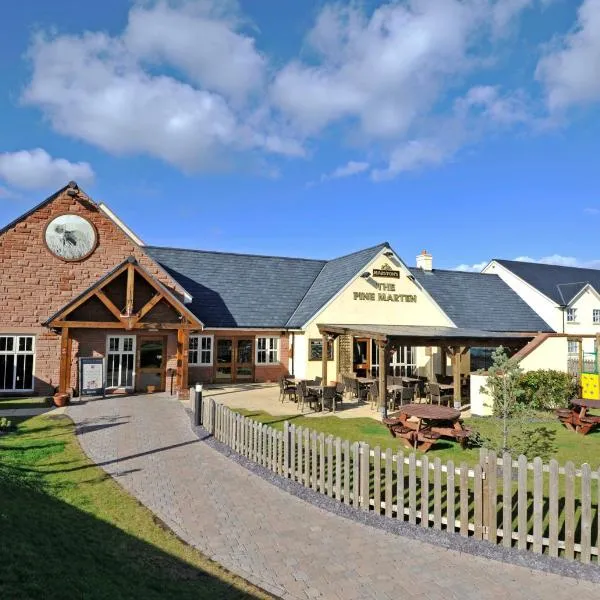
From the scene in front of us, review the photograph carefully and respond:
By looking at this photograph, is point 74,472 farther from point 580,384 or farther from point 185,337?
point 580,384

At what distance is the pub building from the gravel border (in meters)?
8.57

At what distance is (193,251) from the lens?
2777 cm

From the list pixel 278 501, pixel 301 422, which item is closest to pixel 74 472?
pixel 278 501

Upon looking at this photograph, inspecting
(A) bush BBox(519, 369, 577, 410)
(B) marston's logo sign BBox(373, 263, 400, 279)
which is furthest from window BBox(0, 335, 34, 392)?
(A) bush BBox(519, 369, 577, 410)

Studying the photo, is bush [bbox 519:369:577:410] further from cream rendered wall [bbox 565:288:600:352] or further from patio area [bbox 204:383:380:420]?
cream rendered wall [bbox 565:288:600:352]

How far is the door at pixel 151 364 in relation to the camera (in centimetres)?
2145

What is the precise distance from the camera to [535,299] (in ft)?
108

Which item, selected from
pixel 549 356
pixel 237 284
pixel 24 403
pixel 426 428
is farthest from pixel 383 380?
pixel 24 403

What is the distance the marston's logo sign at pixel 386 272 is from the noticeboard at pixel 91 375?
1431 cm

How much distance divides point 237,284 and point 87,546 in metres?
21.3

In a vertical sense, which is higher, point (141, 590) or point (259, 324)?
point (259, 324)

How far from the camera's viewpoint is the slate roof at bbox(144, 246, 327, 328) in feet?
81.4

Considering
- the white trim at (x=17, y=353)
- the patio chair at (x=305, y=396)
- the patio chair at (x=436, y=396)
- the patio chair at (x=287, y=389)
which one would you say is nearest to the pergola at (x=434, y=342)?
the patio chair at (x=436, y=396)

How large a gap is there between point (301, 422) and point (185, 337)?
7513 mm
